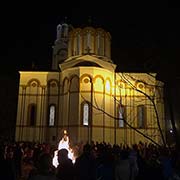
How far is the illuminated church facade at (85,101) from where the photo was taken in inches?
1103

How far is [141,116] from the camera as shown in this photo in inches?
1241

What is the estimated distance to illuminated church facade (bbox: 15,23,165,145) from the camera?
28.0 metres

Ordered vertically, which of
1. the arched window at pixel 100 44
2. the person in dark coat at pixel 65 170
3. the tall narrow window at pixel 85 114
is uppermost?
the arched window at pixel 100 44

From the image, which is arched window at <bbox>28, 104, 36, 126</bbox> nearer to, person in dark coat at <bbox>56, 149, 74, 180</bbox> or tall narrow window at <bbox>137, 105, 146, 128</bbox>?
tall narrow window at <bbox>137, 105, 146, 128</bbox>

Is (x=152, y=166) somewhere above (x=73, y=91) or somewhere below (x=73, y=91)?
below

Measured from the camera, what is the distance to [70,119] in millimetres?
28141

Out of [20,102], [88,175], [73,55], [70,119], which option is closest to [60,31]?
[73,55]

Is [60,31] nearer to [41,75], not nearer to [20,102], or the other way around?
[41,75]

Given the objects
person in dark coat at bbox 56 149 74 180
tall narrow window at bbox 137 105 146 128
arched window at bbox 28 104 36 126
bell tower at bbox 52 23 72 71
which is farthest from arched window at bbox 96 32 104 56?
person in dark coat at bbox 56 149 74 180

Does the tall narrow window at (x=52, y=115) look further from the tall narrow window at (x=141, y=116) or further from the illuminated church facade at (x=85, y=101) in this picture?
the tall narrow window at (x=141, y=116)

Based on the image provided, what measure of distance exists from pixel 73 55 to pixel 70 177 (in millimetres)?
28557

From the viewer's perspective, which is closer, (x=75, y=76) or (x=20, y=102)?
(x=75, y=76)

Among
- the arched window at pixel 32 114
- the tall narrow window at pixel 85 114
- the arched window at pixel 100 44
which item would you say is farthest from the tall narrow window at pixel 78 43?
the arched window at pixel 32 114

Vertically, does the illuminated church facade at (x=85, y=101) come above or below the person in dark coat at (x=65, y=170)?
above
